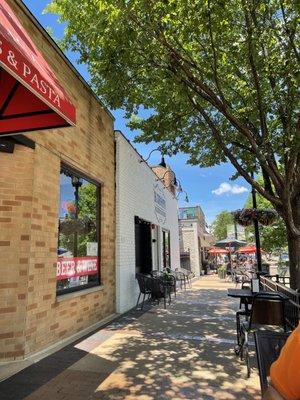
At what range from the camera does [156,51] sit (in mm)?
7043

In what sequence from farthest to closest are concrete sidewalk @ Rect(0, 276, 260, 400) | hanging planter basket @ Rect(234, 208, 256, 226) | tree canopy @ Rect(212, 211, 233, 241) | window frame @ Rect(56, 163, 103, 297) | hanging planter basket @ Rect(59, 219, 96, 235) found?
tree canopy @ Rect(212, 211, 233, 241), hanging planter basket @ Rect(234, 208, 256, 226), window frame @ Rect(56, 163, 103, 297), hanging planter basket @ Rect(59, 219, 96, 235), concrete sidewalk @ Rect(0, 276, 260, 400)

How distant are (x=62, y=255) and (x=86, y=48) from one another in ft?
17.8

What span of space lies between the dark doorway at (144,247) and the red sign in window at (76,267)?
164 inches

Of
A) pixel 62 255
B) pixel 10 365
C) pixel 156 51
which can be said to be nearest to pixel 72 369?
pixel 10 365

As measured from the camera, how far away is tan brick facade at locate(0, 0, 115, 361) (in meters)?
5.06

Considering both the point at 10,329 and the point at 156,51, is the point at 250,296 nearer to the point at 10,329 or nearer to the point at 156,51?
the point at 10,329

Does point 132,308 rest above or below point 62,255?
below

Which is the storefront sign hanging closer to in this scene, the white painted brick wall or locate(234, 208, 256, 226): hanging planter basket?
the white painted brick wall

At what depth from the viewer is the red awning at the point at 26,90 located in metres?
2.85

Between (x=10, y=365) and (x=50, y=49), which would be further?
(x=50, y=49)

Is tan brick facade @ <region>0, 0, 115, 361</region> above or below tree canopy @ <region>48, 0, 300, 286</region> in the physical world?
below

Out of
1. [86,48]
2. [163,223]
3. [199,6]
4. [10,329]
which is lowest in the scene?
[10,329]

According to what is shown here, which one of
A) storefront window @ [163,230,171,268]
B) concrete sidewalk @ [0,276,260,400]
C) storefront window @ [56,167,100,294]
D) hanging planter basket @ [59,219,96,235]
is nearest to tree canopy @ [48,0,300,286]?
storefront window @ [56,167,100,294]

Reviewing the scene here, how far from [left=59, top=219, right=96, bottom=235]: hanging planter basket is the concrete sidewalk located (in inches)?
82.1
